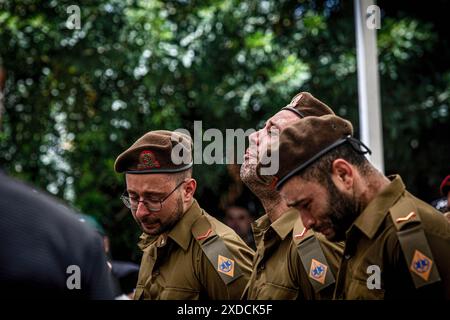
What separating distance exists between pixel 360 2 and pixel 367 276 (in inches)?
187

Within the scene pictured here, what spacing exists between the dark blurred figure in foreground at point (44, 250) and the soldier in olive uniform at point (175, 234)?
60.8 inches

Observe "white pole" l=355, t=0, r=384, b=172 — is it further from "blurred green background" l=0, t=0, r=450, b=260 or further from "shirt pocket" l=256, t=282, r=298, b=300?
"shirt pocket" l=256, t=282, r=298, b=300

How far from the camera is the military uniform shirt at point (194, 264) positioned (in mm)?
3127

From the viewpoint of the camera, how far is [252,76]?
307 inches

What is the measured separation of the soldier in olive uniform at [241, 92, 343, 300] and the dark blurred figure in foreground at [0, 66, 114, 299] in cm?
129

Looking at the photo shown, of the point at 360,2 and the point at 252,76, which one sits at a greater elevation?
the point at 360,2

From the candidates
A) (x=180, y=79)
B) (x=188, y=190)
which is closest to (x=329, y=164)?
(x=188, y=190)

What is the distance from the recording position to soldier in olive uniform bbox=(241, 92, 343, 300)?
2.73m

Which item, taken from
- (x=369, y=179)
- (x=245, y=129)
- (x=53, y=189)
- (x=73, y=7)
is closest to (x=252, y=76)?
(x=245, y=129)

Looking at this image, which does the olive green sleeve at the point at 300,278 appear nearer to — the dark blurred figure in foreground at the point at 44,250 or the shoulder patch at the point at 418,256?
the shoulder patch at the point at 418,256

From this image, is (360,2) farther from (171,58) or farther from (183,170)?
(183,170)

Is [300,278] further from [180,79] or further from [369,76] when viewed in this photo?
[180,79]

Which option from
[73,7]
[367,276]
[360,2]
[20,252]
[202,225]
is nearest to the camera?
[20,252]

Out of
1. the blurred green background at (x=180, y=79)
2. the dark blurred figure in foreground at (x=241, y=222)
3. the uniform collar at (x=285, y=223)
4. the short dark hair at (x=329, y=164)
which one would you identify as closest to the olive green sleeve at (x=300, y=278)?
the uniform collar at (x=285, y=223)
